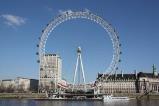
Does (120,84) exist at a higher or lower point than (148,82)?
lower

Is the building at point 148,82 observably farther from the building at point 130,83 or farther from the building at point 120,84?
the building at point 120,84

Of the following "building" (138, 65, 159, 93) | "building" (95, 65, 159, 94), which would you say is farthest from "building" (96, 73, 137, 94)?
"building" (138, 65, 159, 93)

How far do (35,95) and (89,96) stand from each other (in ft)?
84.9

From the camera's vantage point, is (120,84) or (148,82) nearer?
(120,84)

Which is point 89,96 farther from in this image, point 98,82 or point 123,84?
point 123,84

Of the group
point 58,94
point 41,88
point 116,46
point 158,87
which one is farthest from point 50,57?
point 116,46

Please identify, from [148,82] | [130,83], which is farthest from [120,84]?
[148,82]

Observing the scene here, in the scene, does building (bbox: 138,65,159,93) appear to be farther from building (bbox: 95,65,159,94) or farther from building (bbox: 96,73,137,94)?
building (bbox: 96,73,137,94)

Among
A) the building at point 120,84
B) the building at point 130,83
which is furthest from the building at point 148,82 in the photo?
the building at point 120,84

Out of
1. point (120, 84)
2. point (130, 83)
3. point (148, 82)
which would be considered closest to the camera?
point (120, 84)

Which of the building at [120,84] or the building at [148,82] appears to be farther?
the building at [148,82]

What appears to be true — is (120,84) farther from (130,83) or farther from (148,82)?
(148,82)

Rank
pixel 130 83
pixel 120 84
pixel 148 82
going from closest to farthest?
pixel 120 84 → pixel 148 82 → pixel 130 83

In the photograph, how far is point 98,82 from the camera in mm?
141625
